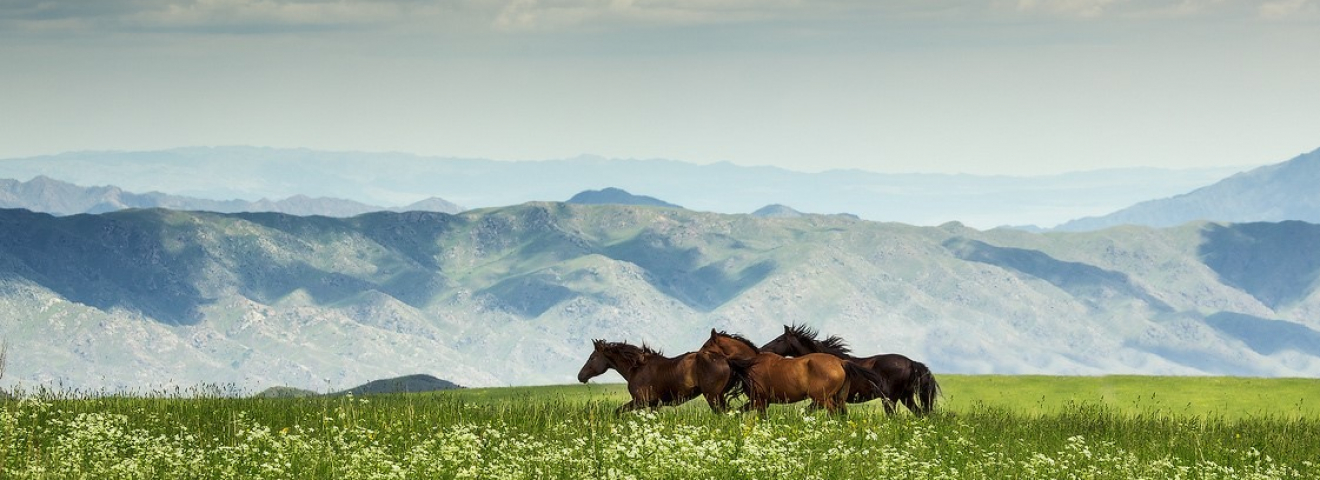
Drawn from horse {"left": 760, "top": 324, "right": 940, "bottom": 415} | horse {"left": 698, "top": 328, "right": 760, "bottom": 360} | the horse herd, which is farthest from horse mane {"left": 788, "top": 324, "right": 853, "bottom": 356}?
horse {"left": 698, "top": 328, "right": 760, "bottom": 360}

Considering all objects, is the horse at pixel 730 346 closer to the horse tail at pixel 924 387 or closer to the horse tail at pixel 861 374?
the horse tail at pixel 861 374

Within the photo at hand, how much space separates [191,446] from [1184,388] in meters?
Answer: 25.1

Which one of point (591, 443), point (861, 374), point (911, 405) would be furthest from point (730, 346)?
point (591, 443)

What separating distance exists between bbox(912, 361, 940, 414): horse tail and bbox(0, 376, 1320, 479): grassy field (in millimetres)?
781

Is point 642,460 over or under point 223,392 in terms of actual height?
under

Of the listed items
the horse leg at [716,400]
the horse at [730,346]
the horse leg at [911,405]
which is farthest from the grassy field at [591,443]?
the horse at [730,346]

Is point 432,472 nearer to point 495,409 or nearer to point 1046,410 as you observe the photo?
point 495,409

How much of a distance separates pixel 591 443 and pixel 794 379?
18.0 ft

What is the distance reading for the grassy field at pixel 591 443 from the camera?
1830 centimetres

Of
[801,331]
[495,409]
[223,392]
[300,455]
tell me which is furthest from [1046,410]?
[300,455]

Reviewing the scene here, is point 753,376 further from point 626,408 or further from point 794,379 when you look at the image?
point 626,408

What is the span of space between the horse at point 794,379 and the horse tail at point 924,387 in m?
1.76

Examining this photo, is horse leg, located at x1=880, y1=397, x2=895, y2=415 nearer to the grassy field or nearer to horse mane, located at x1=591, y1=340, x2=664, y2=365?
the grassy field

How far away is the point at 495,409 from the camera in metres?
27.5
